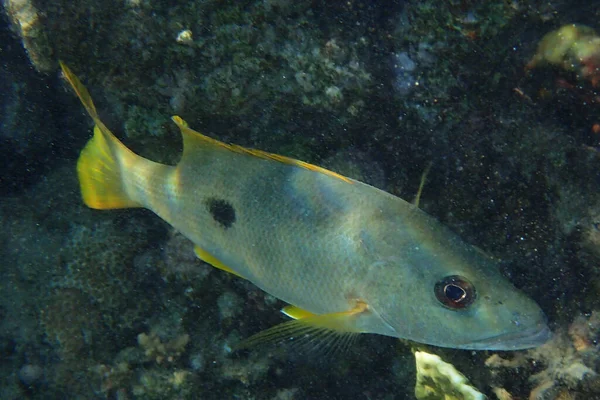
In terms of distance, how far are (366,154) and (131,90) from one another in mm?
2052

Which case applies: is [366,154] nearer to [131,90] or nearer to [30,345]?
[131,90]

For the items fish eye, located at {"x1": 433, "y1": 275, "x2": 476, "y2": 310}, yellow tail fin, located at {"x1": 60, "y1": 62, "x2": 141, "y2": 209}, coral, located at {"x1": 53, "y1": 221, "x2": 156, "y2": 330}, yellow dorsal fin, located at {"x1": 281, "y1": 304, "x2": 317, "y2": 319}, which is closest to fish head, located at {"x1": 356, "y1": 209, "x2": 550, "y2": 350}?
fish eye, located at {"x1": 433, "y1": 275, "x2": 476, "y2": 310}

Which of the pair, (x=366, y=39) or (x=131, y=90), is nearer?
(x=366, y=39)

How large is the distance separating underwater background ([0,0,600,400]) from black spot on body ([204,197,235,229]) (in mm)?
1023

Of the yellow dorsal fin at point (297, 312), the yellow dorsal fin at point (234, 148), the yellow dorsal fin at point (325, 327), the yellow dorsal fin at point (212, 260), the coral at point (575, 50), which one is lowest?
the yellow dorsal fin at point (297, 312)

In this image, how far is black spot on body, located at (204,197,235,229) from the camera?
9.25 ft

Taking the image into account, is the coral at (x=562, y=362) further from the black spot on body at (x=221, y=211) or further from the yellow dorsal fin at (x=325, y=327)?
the black spot on body at (x=221, y=211)

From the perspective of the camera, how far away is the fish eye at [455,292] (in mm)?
2371

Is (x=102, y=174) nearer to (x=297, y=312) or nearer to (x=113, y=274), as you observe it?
(x=113, y=274)

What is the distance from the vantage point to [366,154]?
3.62m

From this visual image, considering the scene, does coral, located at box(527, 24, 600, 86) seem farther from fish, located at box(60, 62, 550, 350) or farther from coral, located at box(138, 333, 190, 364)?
coral, located at box(138, 333, 190, 364)

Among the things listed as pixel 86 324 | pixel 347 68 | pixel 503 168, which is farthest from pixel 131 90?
pixel 503 168

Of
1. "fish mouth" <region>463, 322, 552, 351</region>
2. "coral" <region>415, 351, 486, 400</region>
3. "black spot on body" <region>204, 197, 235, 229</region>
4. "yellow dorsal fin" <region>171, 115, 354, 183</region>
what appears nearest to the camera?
"fish mouth" <region>463, 322, 552, 351</region>

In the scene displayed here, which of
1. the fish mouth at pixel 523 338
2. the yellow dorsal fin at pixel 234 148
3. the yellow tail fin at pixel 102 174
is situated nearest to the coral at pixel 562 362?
the fish mouth at pixel 523 338
